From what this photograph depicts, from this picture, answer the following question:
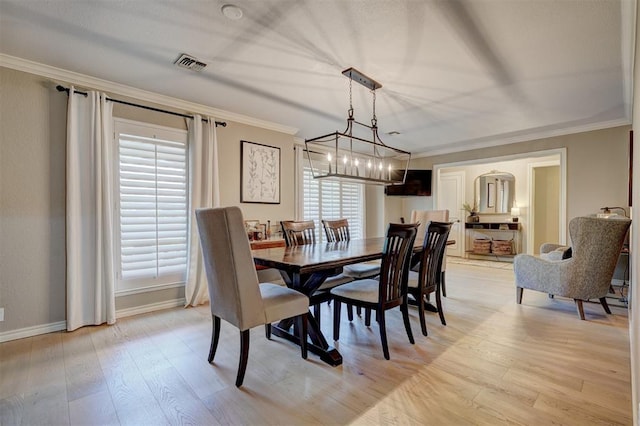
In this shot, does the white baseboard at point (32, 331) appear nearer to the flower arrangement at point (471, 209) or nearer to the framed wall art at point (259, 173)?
the framed wall art at point (259, 173)

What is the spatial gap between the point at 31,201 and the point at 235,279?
227 centimetres

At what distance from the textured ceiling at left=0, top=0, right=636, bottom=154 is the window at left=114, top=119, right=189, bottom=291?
1.77 feet

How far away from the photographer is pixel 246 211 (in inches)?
170

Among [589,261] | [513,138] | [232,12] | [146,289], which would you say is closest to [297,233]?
[146,289]

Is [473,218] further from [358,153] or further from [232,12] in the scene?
[232,12]

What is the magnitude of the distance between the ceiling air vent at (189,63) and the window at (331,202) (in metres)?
2.52


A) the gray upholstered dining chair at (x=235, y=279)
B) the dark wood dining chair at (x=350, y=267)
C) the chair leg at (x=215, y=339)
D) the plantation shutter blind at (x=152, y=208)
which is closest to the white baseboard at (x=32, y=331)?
the plantation shutter blind at (x=152, y=208)

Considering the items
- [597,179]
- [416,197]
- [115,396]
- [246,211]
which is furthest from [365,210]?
[115,396]

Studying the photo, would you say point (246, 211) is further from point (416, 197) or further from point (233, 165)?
point (416, 197)

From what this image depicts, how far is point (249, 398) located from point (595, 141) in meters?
5.79

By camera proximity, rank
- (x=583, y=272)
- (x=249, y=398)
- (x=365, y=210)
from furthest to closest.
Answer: (x=365, y=210)
(x=583, y=272)
(x=249, y=398)

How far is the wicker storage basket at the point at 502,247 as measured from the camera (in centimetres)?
701

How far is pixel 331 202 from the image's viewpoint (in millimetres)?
5996

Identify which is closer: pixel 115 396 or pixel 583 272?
pixel 115 396
